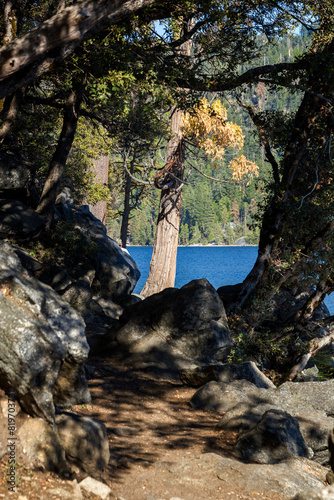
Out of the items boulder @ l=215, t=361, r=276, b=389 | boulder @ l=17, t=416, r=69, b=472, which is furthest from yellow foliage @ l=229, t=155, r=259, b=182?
boulder @ l=17, t=416, r=69, b=472

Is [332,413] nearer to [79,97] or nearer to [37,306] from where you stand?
[37,306]

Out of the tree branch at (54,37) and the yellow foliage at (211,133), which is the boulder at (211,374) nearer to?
the tree branch at (54,37)

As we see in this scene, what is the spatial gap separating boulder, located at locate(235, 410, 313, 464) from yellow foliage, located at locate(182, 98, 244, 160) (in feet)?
41.7

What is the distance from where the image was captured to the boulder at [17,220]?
1212 centimetres

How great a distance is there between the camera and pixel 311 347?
14.8 m

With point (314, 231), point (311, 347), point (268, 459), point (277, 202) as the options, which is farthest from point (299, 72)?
point (268, 459)

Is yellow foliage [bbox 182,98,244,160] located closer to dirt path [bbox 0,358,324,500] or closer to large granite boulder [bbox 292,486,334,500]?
dirt path [bbox 0,358,324,500]

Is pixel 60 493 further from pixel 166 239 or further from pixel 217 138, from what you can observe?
pixel 217 138

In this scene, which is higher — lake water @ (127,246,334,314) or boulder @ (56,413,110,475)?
boulder @ (56,413,110,475)

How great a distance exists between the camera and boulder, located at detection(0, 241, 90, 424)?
460cm

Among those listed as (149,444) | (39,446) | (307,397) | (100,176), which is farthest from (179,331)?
(100,176)

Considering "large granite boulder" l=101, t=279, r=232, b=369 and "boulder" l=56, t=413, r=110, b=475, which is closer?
"boulder" l=56, t=413, r=110, b=475

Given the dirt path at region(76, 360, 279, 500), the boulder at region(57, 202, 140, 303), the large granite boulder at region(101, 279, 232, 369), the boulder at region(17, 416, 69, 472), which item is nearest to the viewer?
the boulder at region(17, 416, 69, 472)

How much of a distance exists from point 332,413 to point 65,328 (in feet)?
19.9
